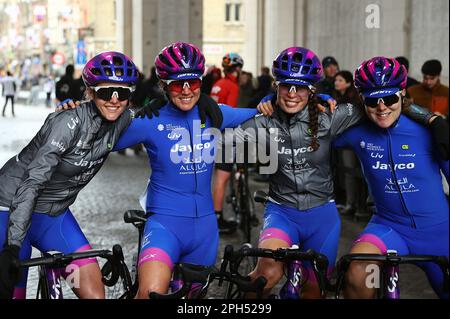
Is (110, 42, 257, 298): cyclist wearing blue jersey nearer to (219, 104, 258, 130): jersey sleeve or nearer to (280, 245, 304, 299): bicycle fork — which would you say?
(219, 104, 258, 130): jersey sleeve

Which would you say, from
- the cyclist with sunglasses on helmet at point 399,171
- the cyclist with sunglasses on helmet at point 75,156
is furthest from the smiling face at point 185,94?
the cyclist with sunglasses on helmet at point 399,171

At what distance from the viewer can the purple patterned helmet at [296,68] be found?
5.32 metres

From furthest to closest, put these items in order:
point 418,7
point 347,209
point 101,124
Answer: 1. point 418,7
2. point 347,209
3. point 101,124

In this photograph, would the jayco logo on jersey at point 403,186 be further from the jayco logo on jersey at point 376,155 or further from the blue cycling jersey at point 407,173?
the jayco logo on jersey at point 376,155

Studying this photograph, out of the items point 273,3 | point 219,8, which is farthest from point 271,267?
point 219,8

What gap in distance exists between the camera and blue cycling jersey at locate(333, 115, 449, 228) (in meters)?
5.14

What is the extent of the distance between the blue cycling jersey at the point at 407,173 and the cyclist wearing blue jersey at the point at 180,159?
1.01 metres

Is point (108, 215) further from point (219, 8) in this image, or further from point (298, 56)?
point (219, 8)

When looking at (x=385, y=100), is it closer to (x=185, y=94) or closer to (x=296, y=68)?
(x=296, y=68)

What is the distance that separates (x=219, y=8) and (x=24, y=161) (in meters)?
75.8

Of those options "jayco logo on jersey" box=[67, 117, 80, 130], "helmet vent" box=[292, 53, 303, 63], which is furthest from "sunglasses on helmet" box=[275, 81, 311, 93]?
"jayco logo on jersey" box=[67, 117, 80, 130]

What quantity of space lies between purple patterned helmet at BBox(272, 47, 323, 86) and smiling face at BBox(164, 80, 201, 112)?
517 millimetres

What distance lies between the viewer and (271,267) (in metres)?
5.23

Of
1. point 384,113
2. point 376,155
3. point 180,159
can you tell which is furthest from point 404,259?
point 180,159
